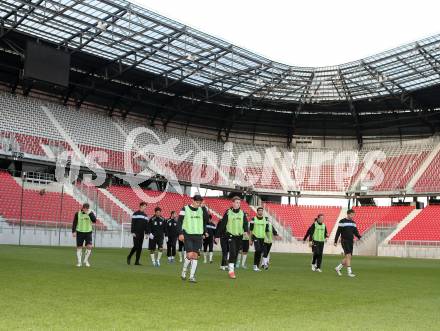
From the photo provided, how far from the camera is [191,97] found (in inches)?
1994

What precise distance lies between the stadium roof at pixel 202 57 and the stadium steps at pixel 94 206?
9328mm

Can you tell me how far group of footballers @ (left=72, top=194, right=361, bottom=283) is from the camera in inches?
513

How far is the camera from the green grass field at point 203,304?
275 inches

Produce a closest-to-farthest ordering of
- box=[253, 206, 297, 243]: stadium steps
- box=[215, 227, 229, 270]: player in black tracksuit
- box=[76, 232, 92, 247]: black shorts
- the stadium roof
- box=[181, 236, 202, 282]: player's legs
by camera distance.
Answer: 1. box=[181, 236, 202, 282]: player's legs
2. box=[215, 227, 229, 270]: player in black tracksuit
3. box=[76, 232, 92, 247]: black shorts
4. the stadium roof
5. box=[253, 206, 297, 243]: stadium steps

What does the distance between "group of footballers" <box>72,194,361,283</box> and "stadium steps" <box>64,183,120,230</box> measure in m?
15.3

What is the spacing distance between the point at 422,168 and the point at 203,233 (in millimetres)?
42761

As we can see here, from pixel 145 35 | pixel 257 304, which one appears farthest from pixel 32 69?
pixel 257 304

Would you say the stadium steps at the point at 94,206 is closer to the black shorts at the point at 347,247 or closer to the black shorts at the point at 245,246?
the black shorts at the point at 245,246

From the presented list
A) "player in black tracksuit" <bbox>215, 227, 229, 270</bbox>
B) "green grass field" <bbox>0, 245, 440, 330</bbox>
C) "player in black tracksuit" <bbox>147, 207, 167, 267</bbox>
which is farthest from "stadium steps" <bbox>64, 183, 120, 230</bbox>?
"green grass field" <bbox>0, 245, 440, 330</bbox>

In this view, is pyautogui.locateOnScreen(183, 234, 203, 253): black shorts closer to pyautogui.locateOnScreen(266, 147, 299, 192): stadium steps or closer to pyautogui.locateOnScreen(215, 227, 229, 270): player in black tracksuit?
pyautogui.locateOnScreen(215, 227, 229, 270): player in black tracksuit

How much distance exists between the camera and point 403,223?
1823 inches

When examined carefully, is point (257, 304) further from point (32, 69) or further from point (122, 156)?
point (122, 156)

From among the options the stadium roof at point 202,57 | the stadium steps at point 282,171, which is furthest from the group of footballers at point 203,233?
the stadium steps at point 282,171

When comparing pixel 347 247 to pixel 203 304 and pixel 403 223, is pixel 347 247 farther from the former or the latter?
pixel 403 223
